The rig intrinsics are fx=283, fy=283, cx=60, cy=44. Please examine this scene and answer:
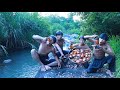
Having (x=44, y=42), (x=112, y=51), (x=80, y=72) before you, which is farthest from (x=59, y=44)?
(x=112, y=51)

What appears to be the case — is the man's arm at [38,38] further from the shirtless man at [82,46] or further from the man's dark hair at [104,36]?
the man's dark hair at [104,36]

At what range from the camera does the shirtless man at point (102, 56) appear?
368cm

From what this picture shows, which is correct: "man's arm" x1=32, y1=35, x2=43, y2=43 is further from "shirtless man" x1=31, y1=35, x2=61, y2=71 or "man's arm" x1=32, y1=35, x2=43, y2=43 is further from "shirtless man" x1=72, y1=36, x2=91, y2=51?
"shirtless man" x1=72, y1=36, x2=91, y2=51

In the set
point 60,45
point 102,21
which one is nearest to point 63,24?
point 60,45

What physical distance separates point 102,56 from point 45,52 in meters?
0.75

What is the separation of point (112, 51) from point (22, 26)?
125 centimetres

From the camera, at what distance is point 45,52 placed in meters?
3.76

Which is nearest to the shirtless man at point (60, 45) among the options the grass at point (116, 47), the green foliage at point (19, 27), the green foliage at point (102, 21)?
the green foliage at point (19, 27)

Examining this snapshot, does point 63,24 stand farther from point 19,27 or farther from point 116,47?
point 116,47

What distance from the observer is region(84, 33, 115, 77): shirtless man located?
12.1 feet

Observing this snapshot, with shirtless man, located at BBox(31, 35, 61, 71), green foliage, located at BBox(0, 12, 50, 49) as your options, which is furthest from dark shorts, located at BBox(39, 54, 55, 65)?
green foliage, located at BBox(0, 12, 50, 49)

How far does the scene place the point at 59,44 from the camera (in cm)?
374
